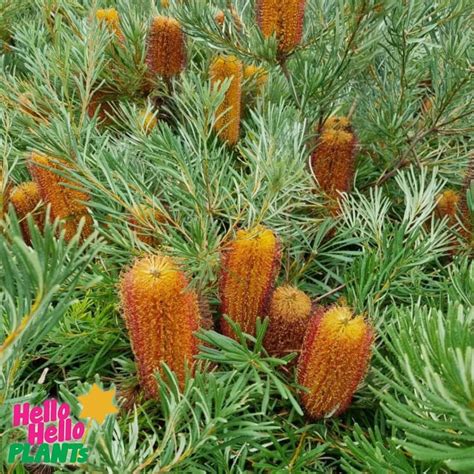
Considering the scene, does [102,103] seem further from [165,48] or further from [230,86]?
[230,86]

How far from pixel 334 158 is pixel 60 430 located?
1.39 ft

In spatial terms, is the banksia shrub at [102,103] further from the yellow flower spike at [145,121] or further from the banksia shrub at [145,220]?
the banksia shrub at [145,220]

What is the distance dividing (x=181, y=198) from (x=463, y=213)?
0.32m

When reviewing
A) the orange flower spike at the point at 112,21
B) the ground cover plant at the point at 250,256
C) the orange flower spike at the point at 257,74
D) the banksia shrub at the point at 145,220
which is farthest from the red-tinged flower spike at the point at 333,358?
the orange flower spike at the point at 112,21

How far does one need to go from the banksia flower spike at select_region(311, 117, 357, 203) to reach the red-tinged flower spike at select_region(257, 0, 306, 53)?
111mm

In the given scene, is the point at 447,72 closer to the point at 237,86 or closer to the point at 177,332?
the point at 237,86

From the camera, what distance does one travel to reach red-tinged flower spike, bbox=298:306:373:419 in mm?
476

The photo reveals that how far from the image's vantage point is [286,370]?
21.2 inches

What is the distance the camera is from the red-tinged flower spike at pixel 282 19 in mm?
629

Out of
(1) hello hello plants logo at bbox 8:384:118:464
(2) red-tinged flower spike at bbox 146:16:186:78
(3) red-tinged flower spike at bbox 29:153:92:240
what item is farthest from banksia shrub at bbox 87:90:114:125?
(1) hello hello plants logo at bbox 8:384:118:464

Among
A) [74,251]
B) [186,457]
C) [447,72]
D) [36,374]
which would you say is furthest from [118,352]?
[447,72]

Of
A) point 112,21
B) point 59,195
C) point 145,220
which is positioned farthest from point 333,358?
point 112,21

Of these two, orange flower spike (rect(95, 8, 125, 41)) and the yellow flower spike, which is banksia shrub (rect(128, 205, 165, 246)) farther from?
orange flower spike (rect(95, 8, 125, 41))

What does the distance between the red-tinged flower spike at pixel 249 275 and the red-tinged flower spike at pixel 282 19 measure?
0.25m
